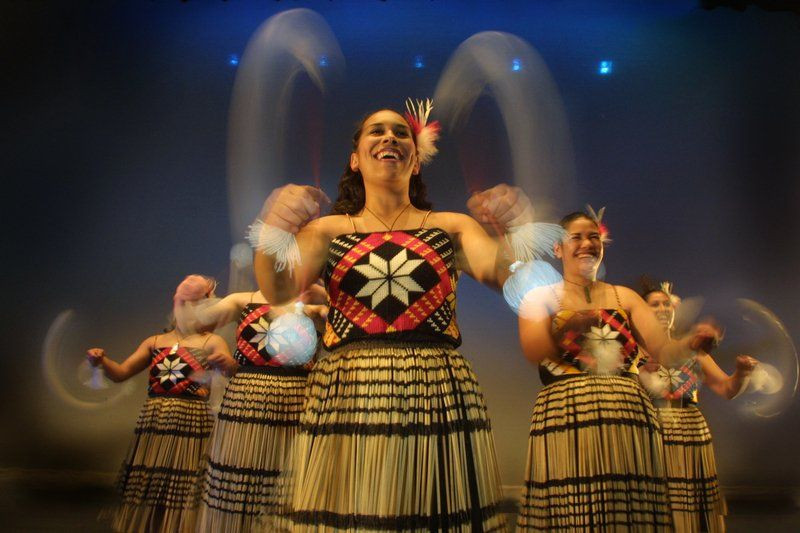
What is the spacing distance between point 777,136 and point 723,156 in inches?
15.7

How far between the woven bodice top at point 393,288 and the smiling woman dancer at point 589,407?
A: 1010 millimetres

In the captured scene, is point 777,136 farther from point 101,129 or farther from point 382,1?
point 101,129

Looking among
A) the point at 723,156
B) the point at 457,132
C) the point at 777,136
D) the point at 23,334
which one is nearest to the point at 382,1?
the point at 457,132

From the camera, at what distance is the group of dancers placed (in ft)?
5.69

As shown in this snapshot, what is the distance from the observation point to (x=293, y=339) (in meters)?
3.58

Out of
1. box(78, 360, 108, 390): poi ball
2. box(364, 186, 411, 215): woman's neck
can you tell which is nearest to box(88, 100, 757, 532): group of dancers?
box(364, 186, 411, 215): woman's neck

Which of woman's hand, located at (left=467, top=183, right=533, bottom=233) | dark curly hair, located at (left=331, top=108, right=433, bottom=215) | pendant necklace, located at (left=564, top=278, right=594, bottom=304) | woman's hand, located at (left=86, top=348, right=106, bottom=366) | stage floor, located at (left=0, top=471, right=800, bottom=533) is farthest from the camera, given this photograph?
woman's hand, located at (left=86, top=348, right=106, bottom=366)

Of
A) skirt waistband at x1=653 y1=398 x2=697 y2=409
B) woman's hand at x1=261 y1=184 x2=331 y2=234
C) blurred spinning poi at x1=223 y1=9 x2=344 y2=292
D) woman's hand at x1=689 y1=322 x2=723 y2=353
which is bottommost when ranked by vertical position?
skirt waistband at x1=653 y1=398 x2=697 y2=409

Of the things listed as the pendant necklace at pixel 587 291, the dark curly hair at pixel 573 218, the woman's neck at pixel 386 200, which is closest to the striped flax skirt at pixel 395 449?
the woman's neck at pixel 386 200

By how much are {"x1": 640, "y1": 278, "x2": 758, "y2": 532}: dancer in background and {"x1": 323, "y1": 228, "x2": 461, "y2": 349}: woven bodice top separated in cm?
254

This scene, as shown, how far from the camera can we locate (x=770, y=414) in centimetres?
448

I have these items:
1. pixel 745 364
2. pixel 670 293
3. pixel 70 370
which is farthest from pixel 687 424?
pixel 70 370

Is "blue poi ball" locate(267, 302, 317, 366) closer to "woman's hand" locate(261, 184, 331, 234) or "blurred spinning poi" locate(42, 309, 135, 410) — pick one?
"woman's hand" locate(261, 184, 331, 234)

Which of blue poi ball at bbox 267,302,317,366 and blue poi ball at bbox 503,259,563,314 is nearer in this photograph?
blue poi ball at bbox 503,259,563,314
